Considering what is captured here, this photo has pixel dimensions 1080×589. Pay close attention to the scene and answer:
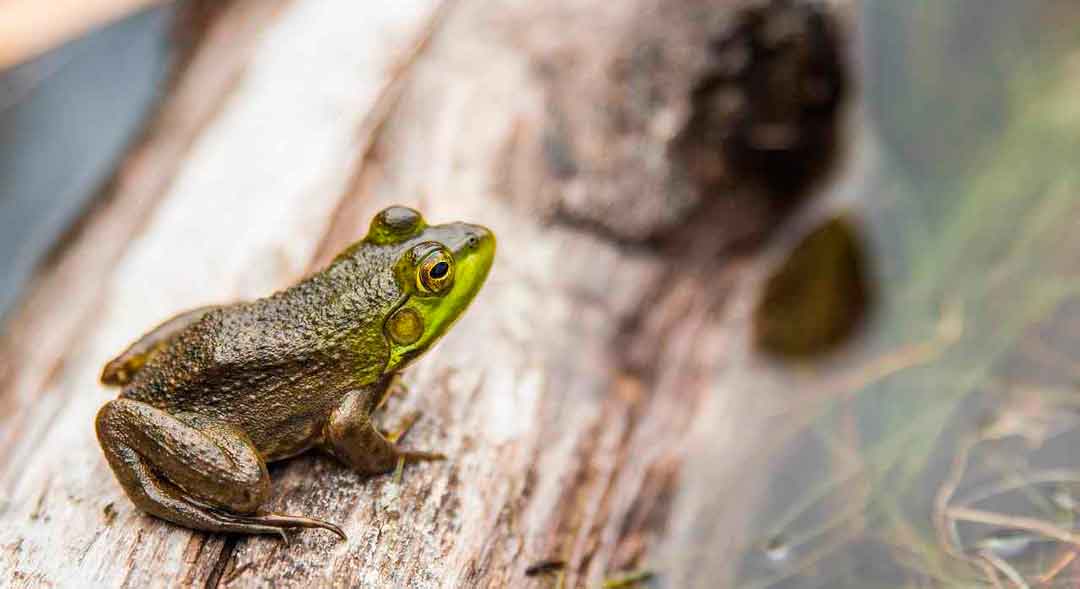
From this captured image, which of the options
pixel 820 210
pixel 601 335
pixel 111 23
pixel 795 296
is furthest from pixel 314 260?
pixel 111 23

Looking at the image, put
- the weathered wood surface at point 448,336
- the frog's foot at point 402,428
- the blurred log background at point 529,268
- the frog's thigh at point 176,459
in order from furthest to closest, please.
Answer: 1. the frog's foot at point 402,428
2. the blurred log background at point 529,268
3. the weathered wood surface at point 448,336
4. the frog's thigh at point 176,459

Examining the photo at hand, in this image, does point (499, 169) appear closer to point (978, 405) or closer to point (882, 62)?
point (978, 405)

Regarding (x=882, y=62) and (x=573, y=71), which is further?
(x=882, y=62)

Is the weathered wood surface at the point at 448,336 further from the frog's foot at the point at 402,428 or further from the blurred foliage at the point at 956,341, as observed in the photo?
the blurred foliage at the point at 956,341

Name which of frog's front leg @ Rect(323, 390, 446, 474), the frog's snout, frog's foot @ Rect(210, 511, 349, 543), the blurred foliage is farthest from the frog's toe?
the blurred foliage

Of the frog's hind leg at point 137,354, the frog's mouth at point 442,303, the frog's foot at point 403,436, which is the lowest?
the frog's foot at point 403,436

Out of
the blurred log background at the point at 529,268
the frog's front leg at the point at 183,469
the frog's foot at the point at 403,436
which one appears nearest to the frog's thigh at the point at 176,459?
the frog's front leg at the point at 183,469
